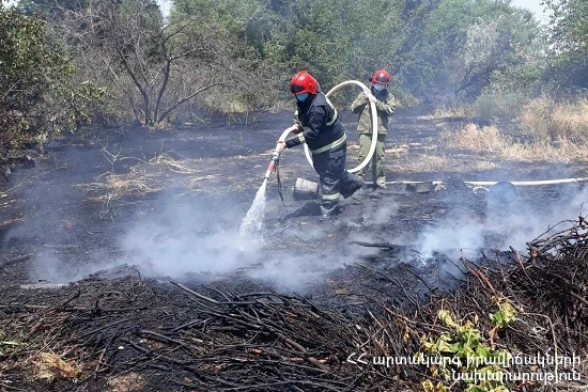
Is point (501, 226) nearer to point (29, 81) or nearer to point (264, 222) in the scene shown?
point (264, 222)

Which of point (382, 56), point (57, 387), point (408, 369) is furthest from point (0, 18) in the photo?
point (382, 56)

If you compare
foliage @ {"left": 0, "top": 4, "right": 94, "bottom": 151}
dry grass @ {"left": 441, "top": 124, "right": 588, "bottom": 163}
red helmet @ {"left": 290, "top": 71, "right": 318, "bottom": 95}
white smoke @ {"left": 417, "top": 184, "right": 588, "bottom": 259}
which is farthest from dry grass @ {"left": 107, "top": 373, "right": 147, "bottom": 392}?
dry grass @ {"left": 441, "top": 124, "right": 588, "bottom": 163}

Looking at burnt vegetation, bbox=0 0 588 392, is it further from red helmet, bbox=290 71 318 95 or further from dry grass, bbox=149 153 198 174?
red helmet, bbox=290 71 318 95

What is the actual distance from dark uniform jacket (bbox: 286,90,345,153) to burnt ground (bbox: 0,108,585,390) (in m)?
1.02

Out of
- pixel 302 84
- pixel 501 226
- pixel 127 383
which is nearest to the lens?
pixel 127 383

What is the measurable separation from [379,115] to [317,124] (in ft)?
7.22

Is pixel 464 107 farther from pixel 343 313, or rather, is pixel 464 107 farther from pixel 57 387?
pixel 57 387

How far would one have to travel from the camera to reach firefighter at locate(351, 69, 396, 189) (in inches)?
329

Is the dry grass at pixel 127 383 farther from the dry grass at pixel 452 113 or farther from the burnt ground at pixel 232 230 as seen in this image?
the dry grass at pixel 452 113

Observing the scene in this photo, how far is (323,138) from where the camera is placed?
23.2ft

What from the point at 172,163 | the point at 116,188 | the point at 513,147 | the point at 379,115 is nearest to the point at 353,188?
the point at 379,115

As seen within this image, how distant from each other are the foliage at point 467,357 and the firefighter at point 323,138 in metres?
3.89

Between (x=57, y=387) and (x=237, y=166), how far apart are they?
762 cm

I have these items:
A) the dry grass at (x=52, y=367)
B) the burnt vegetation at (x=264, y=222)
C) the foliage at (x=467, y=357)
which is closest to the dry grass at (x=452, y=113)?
the burnt vegetation at (x=264, y=222)
